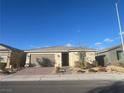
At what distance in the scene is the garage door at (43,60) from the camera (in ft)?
119

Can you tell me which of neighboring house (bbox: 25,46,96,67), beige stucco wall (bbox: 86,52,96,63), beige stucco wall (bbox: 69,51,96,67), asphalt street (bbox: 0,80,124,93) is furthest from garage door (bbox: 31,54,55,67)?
asphalt street (bbox: 0,80,124,93)

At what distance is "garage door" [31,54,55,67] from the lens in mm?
36219

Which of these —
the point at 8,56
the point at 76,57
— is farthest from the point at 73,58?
the point at 8,56

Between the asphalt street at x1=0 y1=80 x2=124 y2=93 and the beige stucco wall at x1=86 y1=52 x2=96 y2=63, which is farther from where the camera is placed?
the beige stucco wall at x1=86 y1=52 x2=96 y2=63

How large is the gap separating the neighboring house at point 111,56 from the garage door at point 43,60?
10.5 meters

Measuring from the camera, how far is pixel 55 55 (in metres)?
36.7

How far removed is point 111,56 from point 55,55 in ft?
34.5

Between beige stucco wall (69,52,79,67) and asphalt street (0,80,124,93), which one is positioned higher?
beige stucco wall (69,52,79,67)

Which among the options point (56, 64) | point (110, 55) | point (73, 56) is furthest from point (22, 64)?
point (110, 55)

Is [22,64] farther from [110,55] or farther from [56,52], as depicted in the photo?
[110,55]

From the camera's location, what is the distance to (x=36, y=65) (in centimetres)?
3600

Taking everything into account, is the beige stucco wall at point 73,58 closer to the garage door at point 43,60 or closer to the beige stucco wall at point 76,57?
the beige stucco wall at point 76,57

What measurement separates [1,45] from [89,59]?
1596 centimetres

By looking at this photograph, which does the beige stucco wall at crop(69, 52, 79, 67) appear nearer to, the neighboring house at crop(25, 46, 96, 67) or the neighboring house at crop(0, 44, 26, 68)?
the neighboring house at crop(25, 46, 96, 67)
